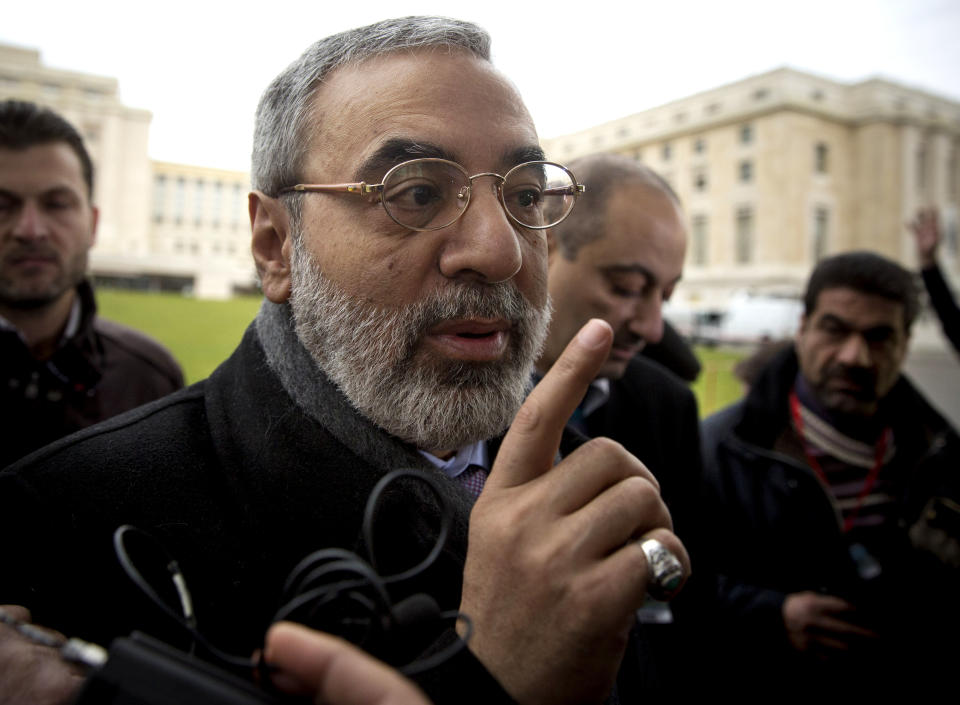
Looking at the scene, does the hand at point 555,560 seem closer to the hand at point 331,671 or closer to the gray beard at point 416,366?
the hand at point 331,671

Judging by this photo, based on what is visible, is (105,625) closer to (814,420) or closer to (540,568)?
(540,568)

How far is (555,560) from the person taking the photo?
93cm

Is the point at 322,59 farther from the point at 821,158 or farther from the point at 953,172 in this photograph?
the point at 821,158

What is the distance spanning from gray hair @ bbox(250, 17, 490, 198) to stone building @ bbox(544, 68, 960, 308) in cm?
3819

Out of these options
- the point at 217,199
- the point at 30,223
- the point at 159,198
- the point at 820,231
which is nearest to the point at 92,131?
the point at 217,199

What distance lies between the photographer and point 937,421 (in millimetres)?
2883

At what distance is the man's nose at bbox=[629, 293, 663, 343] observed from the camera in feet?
8.23

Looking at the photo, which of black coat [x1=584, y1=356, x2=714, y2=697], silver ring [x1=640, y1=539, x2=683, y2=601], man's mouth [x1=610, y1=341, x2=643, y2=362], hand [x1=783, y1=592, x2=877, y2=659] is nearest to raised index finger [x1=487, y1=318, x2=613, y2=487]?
silver ring [x1=640, y1=539, x2=683, y2=601]

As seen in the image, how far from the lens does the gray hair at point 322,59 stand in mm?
1440

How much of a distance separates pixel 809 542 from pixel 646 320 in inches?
46.3

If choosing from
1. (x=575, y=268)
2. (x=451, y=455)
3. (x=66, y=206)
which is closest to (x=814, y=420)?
(x=575, y=268)

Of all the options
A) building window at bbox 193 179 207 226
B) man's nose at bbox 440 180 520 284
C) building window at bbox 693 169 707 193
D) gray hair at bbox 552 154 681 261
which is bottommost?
man's nose at bbox 440 180 520 284

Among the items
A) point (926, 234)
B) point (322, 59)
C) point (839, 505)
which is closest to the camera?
point (322, 59)

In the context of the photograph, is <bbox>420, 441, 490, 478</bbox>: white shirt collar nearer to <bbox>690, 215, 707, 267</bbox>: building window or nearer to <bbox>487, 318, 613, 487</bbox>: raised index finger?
<bbox>487, 318, 613, 487</bbox>: raised index finger
